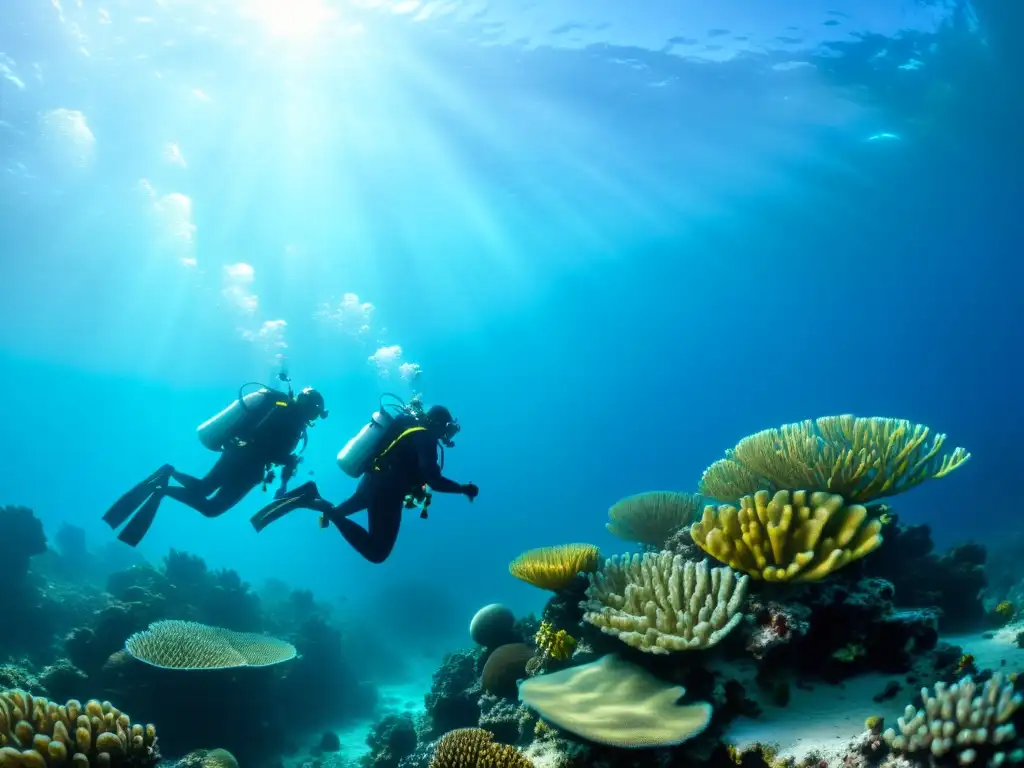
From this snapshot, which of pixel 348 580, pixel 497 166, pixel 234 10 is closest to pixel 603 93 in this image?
pixel 497 166

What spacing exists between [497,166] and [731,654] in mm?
35748

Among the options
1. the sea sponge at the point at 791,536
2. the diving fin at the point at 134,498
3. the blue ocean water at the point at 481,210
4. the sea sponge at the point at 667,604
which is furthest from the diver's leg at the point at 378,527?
the blue ocean water at the point at 481,210

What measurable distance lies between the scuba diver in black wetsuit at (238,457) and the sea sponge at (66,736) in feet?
16.3

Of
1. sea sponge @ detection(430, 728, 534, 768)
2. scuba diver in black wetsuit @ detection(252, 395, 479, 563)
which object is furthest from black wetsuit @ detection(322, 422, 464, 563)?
sea sponge @ detection(430, 728, 534, 768)

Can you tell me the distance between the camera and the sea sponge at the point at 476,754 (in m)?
4.13

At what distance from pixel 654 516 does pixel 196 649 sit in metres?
7.43

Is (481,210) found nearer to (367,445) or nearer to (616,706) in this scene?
(367,445)

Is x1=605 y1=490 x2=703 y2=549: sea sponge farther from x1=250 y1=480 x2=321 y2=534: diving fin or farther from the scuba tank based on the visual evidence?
x1=250 y1=480 x2=321 y2=534: diving fin

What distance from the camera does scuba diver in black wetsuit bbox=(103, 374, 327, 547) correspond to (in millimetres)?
9117

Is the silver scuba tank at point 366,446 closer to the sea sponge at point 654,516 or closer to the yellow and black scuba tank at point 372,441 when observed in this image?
the yellow and black scuba tank at point 372,441

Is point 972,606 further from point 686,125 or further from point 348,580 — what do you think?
point 348,580

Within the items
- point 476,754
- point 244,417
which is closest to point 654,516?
point 476,754

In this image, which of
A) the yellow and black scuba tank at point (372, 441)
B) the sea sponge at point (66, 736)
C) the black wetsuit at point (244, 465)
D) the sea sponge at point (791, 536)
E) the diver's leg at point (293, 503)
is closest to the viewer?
the sea sponge at point (66, 736)

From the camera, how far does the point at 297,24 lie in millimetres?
24469
